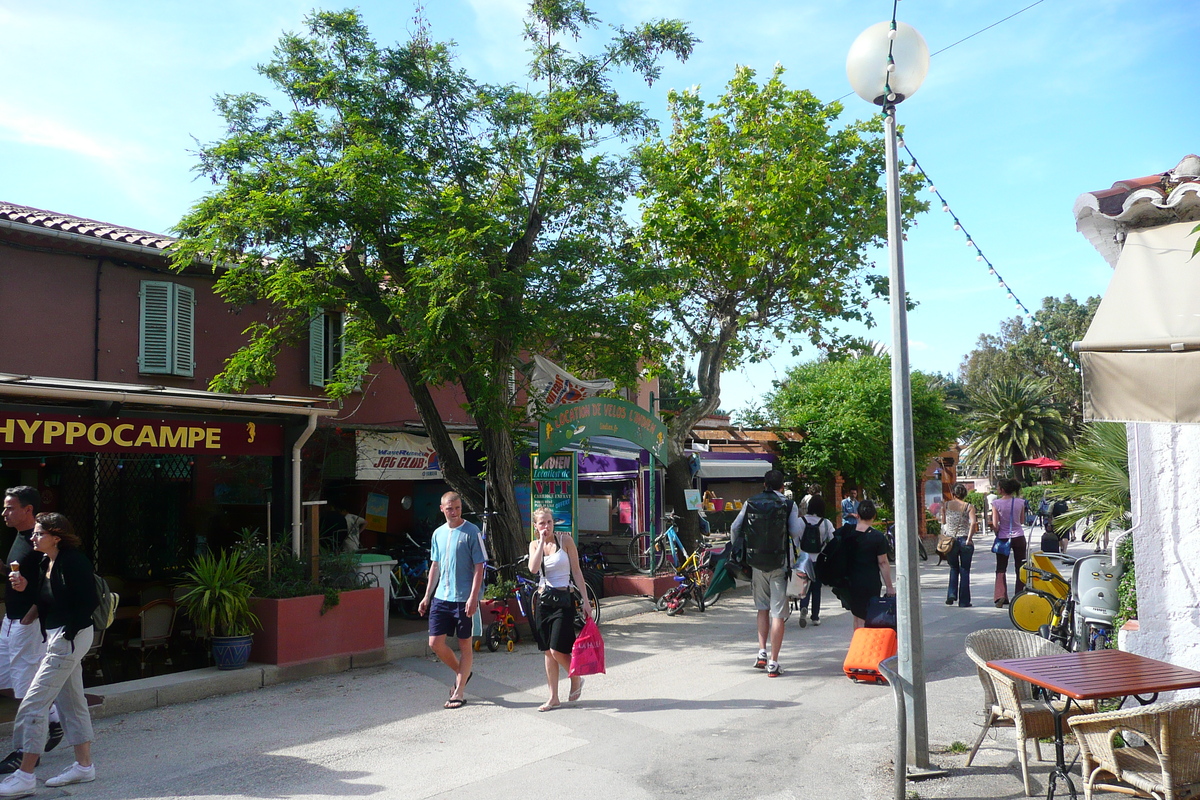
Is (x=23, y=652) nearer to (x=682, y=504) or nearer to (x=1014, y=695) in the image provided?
(x=1014, y=695)

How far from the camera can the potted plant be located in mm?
8656

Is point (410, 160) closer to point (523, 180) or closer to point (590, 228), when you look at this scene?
point (523, 180)

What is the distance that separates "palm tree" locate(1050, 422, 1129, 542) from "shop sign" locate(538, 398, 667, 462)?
6.30m

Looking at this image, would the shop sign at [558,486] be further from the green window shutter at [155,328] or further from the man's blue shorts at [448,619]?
the green window shutter at [155,328]

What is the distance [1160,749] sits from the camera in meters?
4.23

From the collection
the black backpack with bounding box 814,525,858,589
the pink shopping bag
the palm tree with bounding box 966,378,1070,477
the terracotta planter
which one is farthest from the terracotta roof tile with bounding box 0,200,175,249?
the palm tree with bounding box 966,378,1070,477

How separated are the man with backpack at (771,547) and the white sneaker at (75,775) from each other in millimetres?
5526

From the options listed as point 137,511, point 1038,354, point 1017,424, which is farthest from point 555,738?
point 1038,354

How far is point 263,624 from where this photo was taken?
8992mm

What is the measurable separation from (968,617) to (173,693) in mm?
9582

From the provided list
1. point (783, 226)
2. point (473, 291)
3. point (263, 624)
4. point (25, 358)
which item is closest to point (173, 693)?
point (263, 624)

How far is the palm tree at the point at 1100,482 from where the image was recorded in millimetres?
7543

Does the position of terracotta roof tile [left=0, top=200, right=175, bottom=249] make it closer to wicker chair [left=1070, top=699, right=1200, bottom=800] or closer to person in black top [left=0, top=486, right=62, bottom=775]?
person in black top [left=0, top=486, right=62, bottom=775]

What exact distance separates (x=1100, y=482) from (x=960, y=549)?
5563 mm
